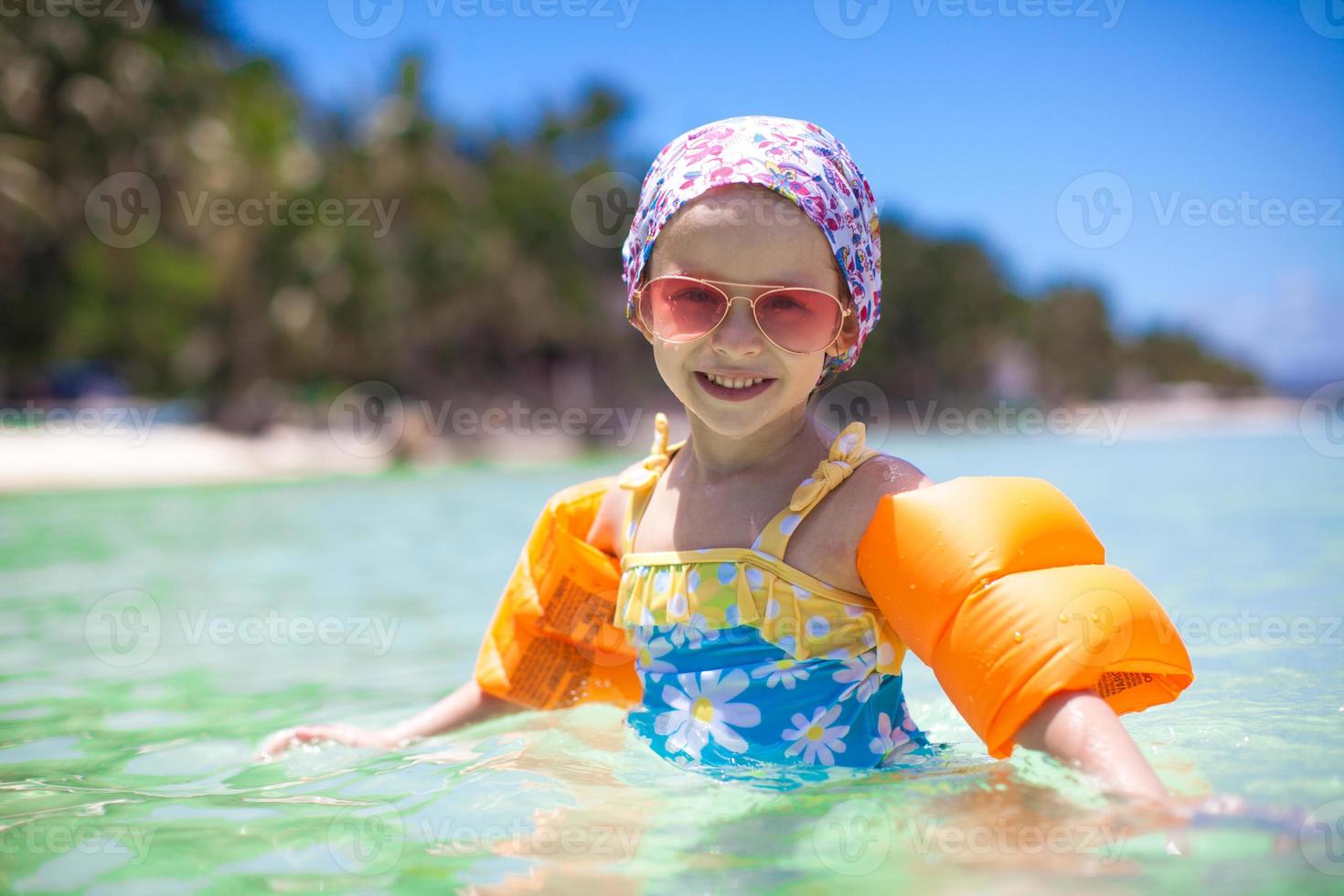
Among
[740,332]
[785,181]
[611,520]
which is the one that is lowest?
[611,520]

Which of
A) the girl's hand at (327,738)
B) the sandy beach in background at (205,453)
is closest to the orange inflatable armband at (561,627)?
the girl's hand at (327,738)

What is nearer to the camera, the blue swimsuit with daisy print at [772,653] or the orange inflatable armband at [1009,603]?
the orange inflatable armband at [1009,603]

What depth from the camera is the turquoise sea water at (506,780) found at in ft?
5.76

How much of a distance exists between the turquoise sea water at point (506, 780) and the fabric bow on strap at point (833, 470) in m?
0.55

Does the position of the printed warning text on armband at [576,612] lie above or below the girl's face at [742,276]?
below

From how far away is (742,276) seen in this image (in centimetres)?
208

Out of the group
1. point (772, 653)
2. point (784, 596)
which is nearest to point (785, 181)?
point (784, 596)

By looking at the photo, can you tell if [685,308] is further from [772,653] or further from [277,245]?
[277,245]

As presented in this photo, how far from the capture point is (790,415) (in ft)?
7.42

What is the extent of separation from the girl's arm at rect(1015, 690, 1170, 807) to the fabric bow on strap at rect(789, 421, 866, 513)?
565 mm

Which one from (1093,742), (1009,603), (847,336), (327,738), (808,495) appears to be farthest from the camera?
(327,738)

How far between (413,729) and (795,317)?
1445mm

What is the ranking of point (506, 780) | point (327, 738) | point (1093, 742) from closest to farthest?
point (1093, 742) → point (506, 780) → point (327, 738)

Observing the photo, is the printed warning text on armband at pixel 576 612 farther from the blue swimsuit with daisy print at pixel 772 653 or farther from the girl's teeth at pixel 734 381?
the girl's teeth at pixel 734 381
